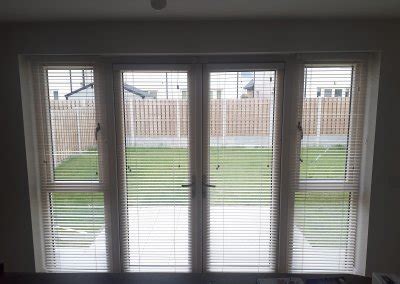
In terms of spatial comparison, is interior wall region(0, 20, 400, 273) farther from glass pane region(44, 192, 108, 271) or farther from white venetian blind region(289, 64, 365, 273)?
glass pane region(44, 192, 108, 271)

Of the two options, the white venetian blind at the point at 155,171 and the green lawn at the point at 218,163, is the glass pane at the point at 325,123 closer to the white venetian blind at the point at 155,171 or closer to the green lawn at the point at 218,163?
the green lawn at the point at 218,163

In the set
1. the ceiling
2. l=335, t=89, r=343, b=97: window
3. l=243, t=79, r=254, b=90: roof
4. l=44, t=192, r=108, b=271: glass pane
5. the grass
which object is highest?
the ceiling

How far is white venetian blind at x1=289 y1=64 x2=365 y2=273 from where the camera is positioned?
2.07 meters

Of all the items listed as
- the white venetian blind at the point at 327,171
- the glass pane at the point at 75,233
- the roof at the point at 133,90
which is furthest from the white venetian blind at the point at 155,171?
the white venetian blind at the point at 327,171

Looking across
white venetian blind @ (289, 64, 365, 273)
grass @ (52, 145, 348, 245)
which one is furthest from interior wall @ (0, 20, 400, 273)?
grass @ (52, 145, 348, 245)

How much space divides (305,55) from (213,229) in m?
1.56

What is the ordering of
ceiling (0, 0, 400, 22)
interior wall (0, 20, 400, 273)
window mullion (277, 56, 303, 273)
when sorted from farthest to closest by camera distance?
window mullion (277, 56, 303, 273) → interior wall (0, 20, 400, 273) → ceiling (0, 0, 400, 22)

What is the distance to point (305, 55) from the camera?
2.03m

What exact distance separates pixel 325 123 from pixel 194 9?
129 cm

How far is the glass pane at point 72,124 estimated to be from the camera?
2107 mm

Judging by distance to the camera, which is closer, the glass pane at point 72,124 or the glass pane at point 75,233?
the glass pane at point 72,124

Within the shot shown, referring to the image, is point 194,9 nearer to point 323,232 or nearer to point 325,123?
point 325,123

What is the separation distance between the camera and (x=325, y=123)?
82.6 inches

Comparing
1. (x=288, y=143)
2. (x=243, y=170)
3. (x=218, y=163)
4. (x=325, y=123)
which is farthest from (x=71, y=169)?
(x=325, y=123)
